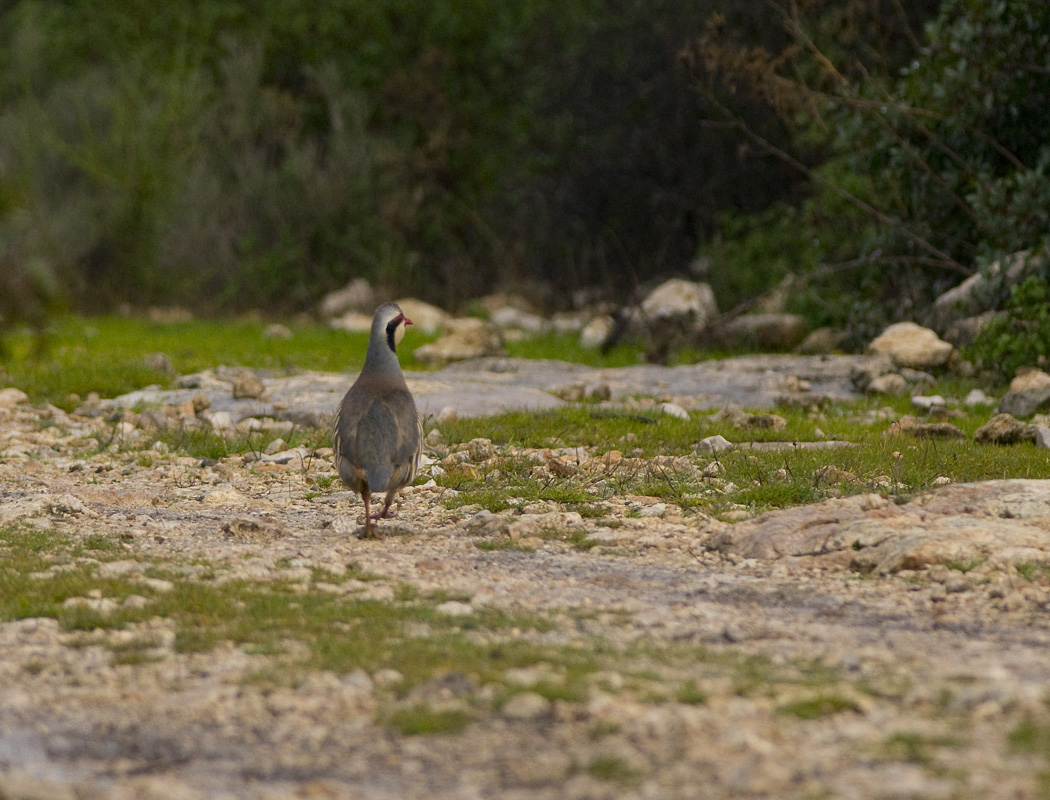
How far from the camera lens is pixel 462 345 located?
A: 13820 mm

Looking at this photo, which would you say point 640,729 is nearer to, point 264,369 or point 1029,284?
point 1029,284

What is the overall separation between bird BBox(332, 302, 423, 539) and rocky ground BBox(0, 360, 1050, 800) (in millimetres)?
274

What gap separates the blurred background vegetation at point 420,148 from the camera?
18.8m

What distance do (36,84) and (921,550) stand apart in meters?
24.1

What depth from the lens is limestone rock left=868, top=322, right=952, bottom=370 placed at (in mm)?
11883

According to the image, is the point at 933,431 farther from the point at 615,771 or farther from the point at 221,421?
the point at 615,771

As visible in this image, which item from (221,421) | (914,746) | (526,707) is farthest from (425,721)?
(221,421)

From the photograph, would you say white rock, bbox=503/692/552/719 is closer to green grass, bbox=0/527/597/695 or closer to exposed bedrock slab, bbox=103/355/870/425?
green grass, bbox=0/527/597/695

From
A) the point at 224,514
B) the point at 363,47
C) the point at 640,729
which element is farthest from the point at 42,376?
the point at 363,47

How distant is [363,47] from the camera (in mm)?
23812

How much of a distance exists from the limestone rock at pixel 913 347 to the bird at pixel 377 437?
704cm

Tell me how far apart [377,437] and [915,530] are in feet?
8.33

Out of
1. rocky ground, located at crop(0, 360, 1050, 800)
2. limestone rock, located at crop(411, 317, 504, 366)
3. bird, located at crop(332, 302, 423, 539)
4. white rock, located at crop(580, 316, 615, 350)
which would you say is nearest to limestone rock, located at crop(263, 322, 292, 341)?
limestone rock, located at crop(411, 317, 504, 366)

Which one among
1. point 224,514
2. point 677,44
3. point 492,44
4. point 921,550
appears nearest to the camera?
point 921,550
